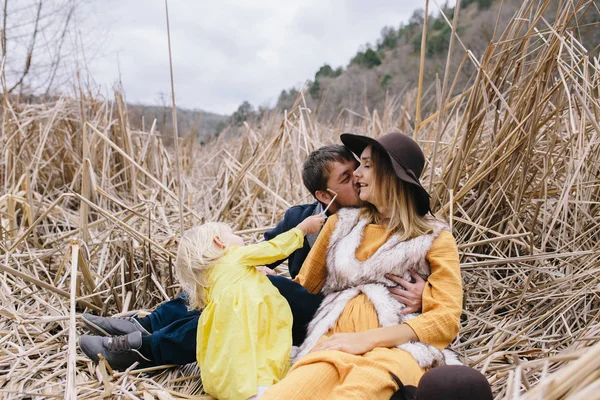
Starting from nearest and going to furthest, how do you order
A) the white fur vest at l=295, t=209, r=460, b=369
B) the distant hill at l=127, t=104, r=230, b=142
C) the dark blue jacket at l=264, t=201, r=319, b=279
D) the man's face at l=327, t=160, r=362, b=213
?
the white fur vest at l=295, t=209, r=460, b=369, the man's face at l=327, t=160, r=362, b=213, the dark blue jacket at l=264, t=201, r=319, b=279, the distant hill at l=127, t=104, r=230, b=142

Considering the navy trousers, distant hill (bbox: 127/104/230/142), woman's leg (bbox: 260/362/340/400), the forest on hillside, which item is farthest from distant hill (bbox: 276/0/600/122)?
woman's leg (bbox: 260/362/340/400)

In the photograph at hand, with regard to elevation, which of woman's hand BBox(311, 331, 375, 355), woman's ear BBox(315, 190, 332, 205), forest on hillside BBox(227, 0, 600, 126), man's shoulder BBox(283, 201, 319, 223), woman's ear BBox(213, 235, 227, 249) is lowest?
woman's hand BBox(311, 331, 375, 355)

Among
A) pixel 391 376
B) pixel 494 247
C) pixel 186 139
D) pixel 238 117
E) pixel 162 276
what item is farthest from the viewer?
pixel 238 117

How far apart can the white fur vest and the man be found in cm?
21

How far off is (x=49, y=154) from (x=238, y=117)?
15.6 ft

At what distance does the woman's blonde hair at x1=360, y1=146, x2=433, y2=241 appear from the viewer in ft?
5.09

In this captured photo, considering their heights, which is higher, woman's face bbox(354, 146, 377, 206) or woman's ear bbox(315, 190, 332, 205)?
woman's face bbox(354, 146, 377, 206)

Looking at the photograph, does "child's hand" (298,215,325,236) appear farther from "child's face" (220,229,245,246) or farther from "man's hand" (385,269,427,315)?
"man's hand" (385,269,427,315)

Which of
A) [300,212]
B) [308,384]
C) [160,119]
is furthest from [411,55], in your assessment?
[308,384]

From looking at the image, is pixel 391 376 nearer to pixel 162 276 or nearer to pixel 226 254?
pixel 226 254

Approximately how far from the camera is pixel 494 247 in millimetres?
1974

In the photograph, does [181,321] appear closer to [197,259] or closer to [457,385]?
[197,259]

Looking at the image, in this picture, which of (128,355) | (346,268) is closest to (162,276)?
(128,355)

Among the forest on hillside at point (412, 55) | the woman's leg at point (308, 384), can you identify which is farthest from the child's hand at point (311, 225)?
the forest on hillside at point (412, 55)
